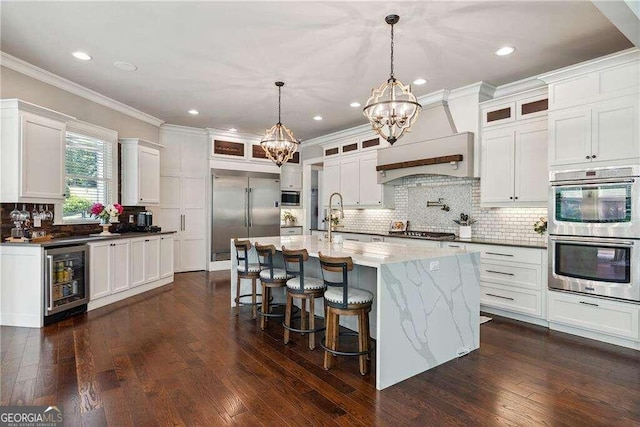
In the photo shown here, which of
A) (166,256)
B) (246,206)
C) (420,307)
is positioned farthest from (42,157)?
(420,307)

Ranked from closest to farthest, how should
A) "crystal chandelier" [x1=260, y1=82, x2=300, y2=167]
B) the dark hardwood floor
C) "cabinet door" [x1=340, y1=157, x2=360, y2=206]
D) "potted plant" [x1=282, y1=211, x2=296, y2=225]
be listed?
the dark hardwood floor, "crystal chandelier" [x1=260, y1=82, x2=300, y2=167], "cabinet door" [x1=340, y1=157, x2=360, y2=206], "potted plant" [x1=282, y1=211, x2=296, y2=225]

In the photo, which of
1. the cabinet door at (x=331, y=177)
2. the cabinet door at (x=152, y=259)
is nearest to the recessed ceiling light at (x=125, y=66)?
the cabinet door at (x=152, y=259)

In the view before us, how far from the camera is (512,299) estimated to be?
13.9 feet

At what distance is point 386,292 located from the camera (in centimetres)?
252

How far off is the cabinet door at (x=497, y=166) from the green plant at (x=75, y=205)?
18.8 feet

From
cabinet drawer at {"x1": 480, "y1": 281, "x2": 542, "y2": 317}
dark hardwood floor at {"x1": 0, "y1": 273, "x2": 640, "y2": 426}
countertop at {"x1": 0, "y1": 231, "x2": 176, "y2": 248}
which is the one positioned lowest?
dark hardwood floor at {"x1": 0, "y1": 273, "x2": 640, "y2": 426}

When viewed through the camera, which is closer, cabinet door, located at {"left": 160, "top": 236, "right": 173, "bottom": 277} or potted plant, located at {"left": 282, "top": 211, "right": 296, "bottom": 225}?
cabinet door, located at {"left": 160, "top": 236, "right": 173, "bottom": 277}

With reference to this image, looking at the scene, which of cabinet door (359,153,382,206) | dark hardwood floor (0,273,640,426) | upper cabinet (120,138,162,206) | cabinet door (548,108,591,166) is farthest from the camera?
cabinet door (359,153,382,206)

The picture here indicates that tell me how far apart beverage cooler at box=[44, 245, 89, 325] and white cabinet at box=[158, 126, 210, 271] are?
2.47 m

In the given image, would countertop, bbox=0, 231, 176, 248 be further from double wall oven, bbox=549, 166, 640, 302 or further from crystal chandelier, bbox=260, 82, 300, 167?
double wall oven, bbox=549, 166, 640, 302

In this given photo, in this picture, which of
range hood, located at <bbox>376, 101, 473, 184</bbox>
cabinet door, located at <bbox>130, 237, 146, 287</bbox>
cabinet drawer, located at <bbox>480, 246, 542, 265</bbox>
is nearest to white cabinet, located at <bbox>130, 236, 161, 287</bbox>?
cabinet door, located at <bbox>130, 237, 146, 287</bbox>

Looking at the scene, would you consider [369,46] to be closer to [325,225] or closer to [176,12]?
[176,12]

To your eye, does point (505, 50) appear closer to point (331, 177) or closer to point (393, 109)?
point (393, 109)

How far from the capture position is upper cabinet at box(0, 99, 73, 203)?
150 inches
